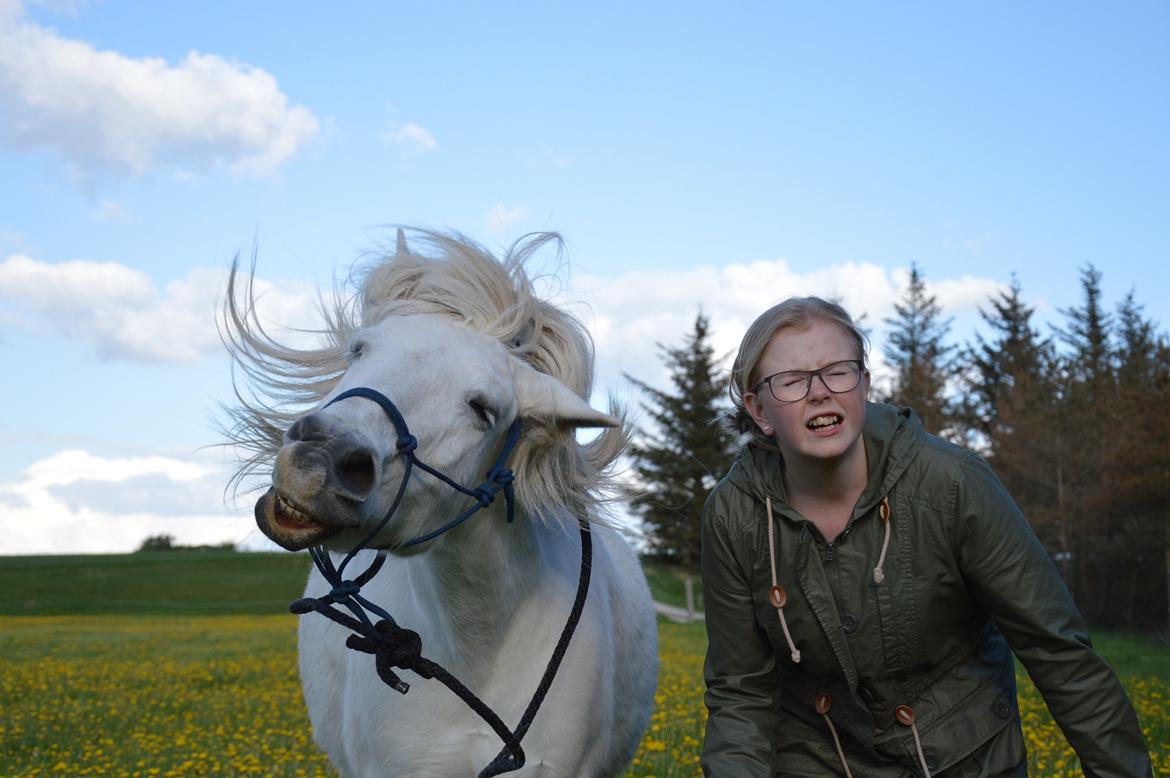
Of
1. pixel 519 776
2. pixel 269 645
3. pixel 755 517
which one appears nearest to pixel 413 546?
pixel 519 776

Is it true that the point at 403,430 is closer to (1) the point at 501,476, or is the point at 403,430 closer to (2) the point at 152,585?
(1) the point at 501,476

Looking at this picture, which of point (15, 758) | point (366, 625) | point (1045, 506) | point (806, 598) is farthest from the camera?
point (1045, 506)

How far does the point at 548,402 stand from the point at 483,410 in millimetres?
279

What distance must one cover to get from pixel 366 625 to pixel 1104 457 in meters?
26.2

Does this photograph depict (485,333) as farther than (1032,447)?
No

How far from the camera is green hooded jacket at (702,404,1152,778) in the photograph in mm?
2992

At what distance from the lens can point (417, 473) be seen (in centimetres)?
271

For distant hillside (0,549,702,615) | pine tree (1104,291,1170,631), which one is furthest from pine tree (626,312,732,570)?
pine tree (1104,291,1170,631)

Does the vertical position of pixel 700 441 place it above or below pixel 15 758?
above

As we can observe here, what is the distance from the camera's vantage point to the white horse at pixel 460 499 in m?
2.62

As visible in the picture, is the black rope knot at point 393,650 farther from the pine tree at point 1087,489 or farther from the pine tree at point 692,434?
the pine tree at point 1087,489

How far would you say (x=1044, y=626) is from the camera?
2.89 metres

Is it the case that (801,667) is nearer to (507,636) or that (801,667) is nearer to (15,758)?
(507,636)

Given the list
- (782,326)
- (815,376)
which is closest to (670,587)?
(782,326)
